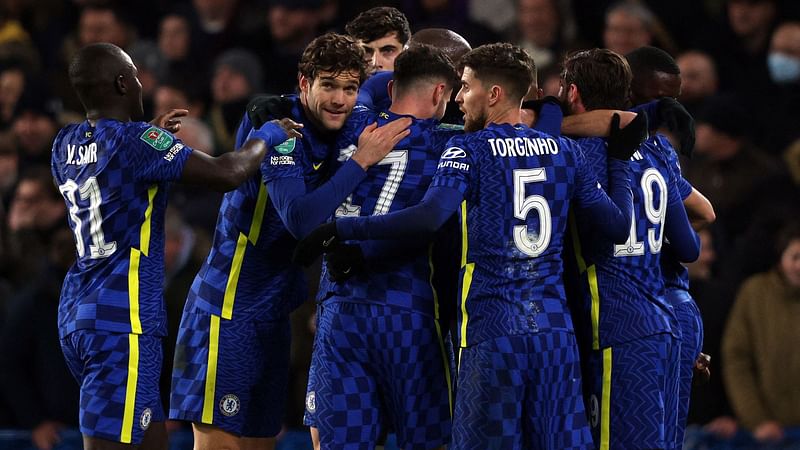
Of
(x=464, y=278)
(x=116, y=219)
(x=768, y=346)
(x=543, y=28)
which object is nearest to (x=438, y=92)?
(x=464, y=278)

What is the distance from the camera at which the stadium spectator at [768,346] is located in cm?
931

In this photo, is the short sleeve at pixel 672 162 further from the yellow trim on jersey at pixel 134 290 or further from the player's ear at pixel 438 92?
the yellow trim on jersey at pixel 134 290

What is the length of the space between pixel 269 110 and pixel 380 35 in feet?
3.35

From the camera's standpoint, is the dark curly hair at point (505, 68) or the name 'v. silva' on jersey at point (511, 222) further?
the dark curly hair at point (505, 68)

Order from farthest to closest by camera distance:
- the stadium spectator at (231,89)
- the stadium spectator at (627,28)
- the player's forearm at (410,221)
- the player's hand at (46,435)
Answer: the stadium spectator at (231,89)
the stadium spectator at (627,28)
the player's hand at (46,435)
the player's forearm at (410,221)

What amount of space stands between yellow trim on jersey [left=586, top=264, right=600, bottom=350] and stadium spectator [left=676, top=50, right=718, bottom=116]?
466cm

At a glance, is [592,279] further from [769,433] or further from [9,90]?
[9,90]

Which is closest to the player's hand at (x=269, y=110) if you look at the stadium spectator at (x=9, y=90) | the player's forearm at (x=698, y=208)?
the player's forearm at (x=698, y=208)

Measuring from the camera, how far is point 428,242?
673 centimetres

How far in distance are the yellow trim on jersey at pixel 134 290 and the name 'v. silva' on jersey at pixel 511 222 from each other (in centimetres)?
143

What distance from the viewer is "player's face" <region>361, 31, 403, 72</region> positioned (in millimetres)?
7715

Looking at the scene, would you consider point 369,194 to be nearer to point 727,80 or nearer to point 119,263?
point 119,263

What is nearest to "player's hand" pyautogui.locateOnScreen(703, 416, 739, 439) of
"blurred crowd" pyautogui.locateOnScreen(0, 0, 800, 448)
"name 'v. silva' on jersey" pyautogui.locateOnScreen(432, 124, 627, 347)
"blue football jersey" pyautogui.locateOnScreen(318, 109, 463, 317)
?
"blurred crowd" pyautogui.locateOnScreen(0, 0, 800, 448)

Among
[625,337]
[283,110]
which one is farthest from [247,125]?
[625,337]
